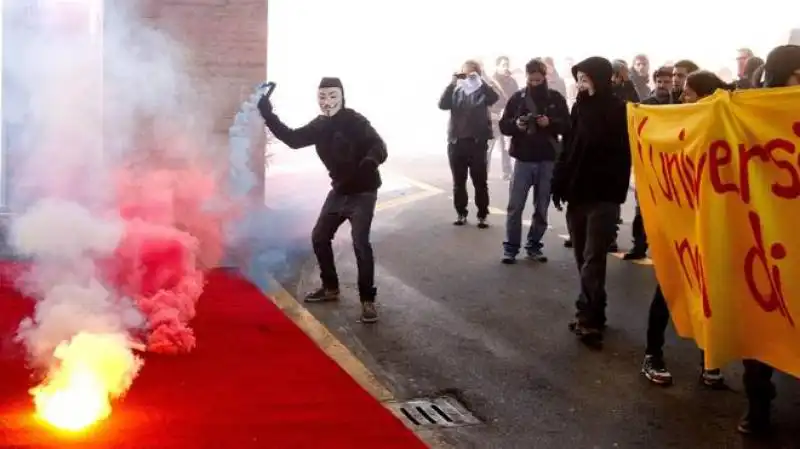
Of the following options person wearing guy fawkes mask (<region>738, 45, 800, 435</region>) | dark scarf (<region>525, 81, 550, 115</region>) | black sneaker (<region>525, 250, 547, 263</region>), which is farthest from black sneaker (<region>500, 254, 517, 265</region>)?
person wearing guy fawkes mask (<region>738, 45, 800, 435</region>)

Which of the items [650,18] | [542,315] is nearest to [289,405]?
[542,315]

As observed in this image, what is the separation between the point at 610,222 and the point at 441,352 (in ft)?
4.66

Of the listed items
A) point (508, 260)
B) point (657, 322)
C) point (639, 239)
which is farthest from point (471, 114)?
point (657, 322)

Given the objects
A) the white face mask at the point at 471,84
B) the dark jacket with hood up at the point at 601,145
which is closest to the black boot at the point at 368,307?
the dark jacket with hood up at the point at 601,145

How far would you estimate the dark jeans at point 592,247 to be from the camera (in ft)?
20.2

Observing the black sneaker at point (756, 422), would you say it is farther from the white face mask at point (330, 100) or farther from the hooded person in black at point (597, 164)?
the white face mask at point (330, 100)

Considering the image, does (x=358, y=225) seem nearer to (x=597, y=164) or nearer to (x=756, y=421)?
(x=597, y=164)

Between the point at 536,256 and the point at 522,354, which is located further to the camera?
the point at 536,256

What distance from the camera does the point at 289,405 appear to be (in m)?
4.92

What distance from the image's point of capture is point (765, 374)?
477 cm

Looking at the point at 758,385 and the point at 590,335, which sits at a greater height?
the point at 758,385

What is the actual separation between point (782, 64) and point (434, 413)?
2.61 meters

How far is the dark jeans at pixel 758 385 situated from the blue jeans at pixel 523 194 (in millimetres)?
4114

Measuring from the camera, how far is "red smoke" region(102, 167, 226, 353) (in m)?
6.08
